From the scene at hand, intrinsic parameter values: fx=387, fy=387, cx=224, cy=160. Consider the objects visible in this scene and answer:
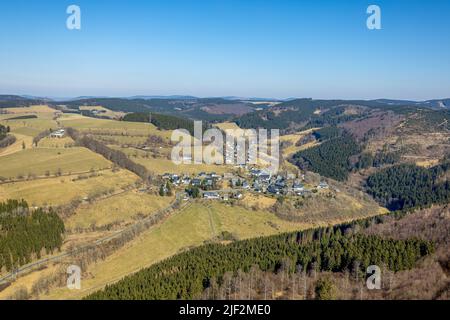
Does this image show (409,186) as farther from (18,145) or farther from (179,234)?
(18,145)

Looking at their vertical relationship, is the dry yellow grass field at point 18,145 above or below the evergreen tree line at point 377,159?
above

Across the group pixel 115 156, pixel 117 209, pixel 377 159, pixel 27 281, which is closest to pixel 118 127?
pixel 115 156

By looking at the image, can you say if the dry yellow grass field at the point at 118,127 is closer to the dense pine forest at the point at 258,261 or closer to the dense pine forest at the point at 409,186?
the dense pine forest at the point at 409,186

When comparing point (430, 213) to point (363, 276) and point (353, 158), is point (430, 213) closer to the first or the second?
point (363, 276)

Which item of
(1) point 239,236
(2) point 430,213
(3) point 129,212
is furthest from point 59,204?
(2) point 430,213

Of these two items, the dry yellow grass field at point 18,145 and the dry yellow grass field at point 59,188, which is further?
the dry yellow grass field at point 18,145

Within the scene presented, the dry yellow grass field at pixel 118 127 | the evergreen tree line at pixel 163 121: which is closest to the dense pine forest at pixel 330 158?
the evergreen tree line at pixel 163 121
